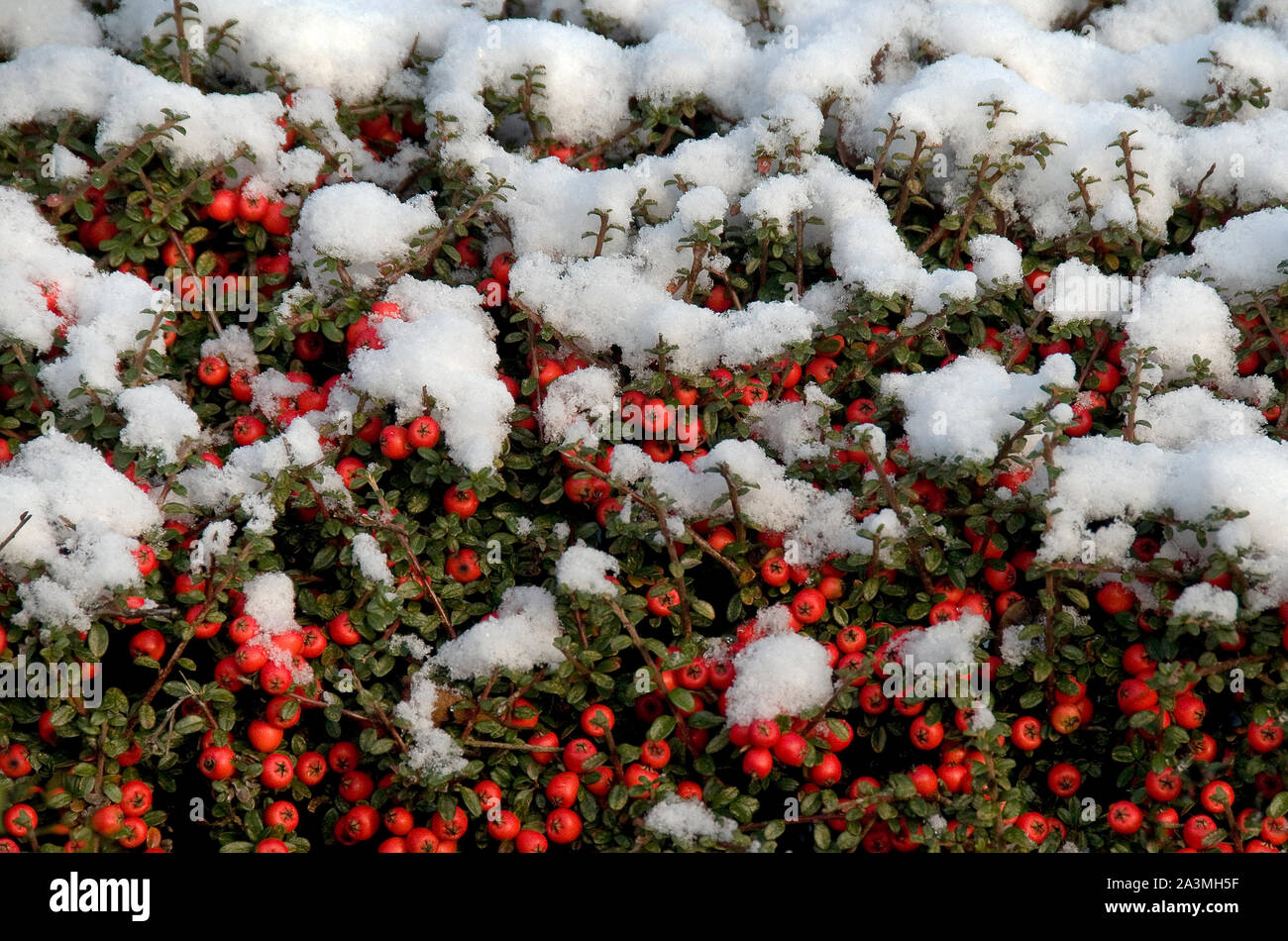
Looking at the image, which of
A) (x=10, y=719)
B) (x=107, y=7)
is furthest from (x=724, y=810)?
(x=107, y=7)

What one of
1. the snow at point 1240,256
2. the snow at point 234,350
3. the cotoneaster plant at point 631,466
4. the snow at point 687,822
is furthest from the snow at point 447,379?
the snow at point 1240,256

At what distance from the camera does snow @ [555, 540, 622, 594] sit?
2.93 m

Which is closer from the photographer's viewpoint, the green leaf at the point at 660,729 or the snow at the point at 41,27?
the green leaf at the point at 660,729

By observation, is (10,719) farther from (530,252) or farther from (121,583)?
(530,252)

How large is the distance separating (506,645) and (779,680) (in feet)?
2.57

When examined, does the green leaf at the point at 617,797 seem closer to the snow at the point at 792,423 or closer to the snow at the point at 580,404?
the snow at the point at 580,404

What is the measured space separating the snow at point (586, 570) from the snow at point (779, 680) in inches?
17.2

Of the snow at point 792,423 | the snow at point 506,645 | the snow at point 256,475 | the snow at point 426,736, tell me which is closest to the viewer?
the snow at point 426,736

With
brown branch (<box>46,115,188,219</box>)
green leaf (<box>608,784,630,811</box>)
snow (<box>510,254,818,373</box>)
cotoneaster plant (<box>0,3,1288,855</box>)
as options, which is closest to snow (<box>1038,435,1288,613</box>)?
cotoneaster plant (<box>0,3,1288,855</box>)

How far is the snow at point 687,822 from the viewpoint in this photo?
2748 mm

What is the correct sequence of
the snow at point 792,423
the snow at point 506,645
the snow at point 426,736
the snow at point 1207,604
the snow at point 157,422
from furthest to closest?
the snow at point 792,423, the snow at point 157,422, the snow at point 506,645, the snow at point 426,736, the snow at point 1207,604

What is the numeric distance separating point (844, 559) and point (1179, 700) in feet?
3.24

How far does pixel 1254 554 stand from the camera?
2.83 m
